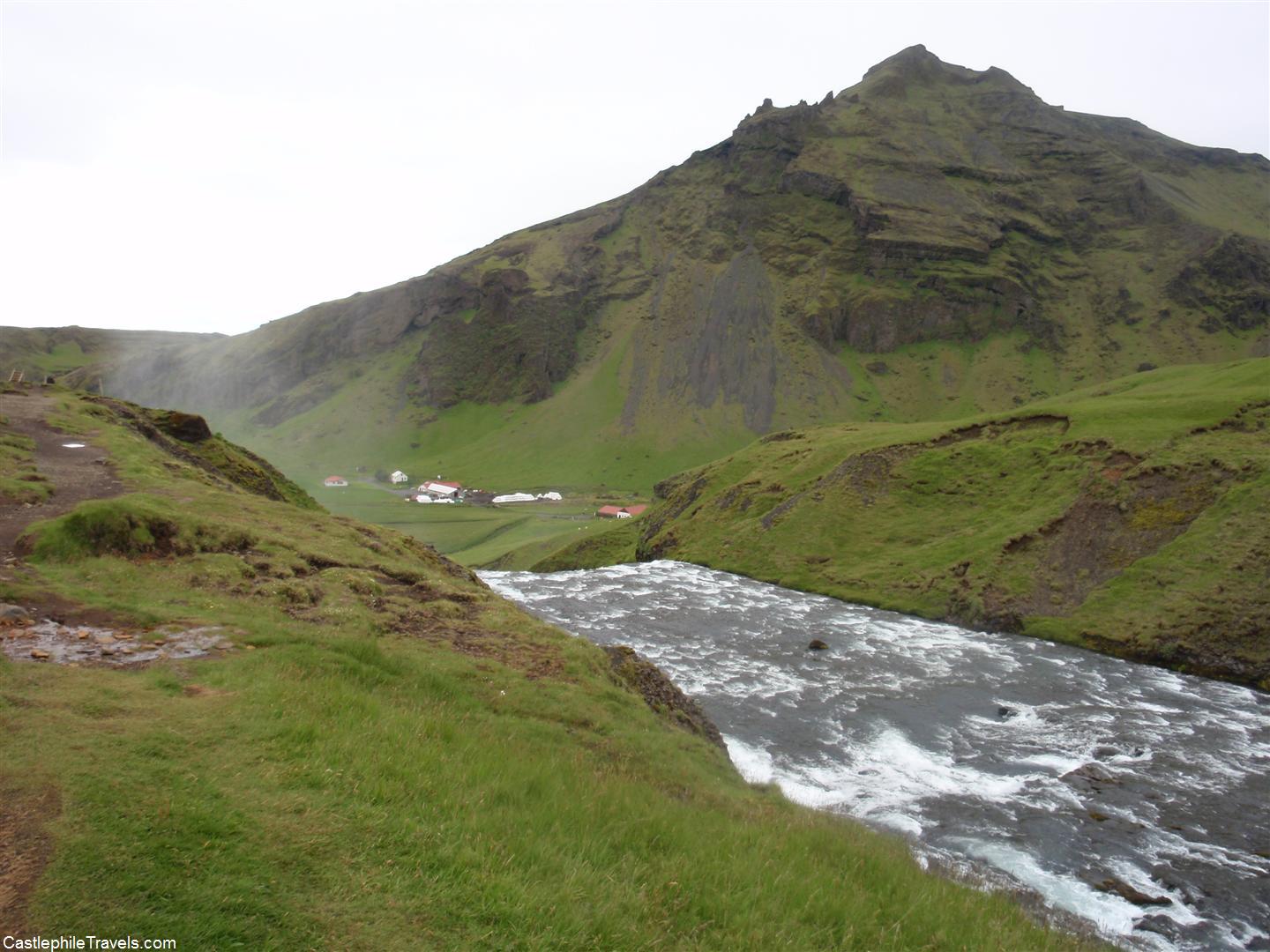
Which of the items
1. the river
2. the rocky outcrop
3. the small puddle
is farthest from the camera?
the rocky outcrop

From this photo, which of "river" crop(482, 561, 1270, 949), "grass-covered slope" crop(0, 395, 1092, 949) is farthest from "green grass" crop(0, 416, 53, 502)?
"river" crop(482, 561, 1270, 949)

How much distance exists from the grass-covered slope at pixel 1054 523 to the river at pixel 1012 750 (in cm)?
328

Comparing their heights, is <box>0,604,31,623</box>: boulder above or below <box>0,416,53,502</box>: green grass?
below

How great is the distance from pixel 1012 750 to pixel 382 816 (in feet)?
82.5

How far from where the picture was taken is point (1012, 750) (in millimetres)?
27062

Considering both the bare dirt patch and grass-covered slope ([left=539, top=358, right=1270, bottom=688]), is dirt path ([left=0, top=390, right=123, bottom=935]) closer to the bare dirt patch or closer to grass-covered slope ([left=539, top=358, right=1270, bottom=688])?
the bare dirt patch

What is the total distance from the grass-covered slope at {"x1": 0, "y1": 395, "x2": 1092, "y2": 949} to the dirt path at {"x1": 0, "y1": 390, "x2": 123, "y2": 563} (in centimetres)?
377

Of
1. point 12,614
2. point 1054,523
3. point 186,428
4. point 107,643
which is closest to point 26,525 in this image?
point 12,614

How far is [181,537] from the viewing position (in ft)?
74.3

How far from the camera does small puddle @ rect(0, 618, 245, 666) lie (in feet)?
44.1

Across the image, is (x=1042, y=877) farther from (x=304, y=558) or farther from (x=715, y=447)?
(x=715, y=447)

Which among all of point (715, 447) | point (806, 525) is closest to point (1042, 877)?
point (806, 525)

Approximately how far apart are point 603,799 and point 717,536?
5912cm

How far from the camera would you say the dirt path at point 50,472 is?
21.8m
